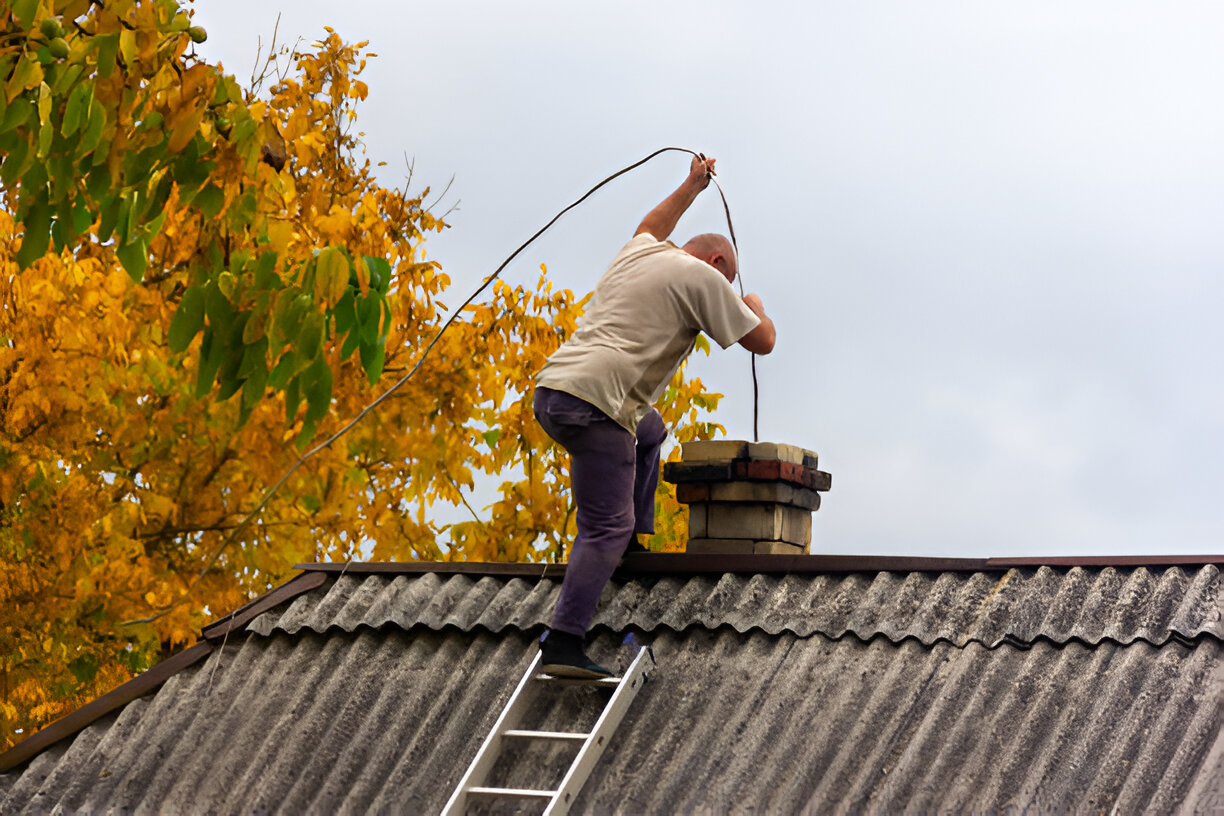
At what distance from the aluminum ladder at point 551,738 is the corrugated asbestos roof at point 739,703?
0.08m

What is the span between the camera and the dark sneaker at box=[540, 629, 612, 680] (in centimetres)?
562

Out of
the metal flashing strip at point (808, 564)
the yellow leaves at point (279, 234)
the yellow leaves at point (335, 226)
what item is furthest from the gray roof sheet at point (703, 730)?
the yellow leaves at point (335, 226)

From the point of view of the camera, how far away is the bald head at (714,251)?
621 cm

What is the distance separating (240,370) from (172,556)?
8.41 meters

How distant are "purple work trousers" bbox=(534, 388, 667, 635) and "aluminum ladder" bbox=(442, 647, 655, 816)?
29 cm

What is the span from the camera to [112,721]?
6719 millimetres

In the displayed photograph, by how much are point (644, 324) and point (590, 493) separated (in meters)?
0.77

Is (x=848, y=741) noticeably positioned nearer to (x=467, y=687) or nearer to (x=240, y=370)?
(x=467, y=687)

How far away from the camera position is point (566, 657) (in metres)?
5.63

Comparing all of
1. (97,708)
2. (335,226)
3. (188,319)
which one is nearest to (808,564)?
(188,319)

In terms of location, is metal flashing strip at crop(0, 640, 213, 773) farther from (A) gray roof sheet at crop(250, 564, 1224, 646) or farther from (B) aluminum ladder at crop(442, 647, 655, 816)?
(B) aluminum ladder at crop(442, 647, 655, 816)

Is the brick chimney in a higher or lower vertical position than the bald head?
lower

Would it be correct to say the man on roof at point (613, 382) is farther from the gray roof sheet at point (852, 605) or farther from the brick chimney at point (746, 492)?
the brick chimney at point (746, 492)

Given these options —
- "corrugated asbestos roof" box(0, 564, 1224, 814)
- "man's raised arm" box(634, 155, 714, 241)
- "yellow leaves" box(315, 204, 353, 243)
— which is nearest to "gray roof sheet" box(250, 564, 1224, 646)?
"corrugated asbestos roof" box(0, 564, 1224, 814)
